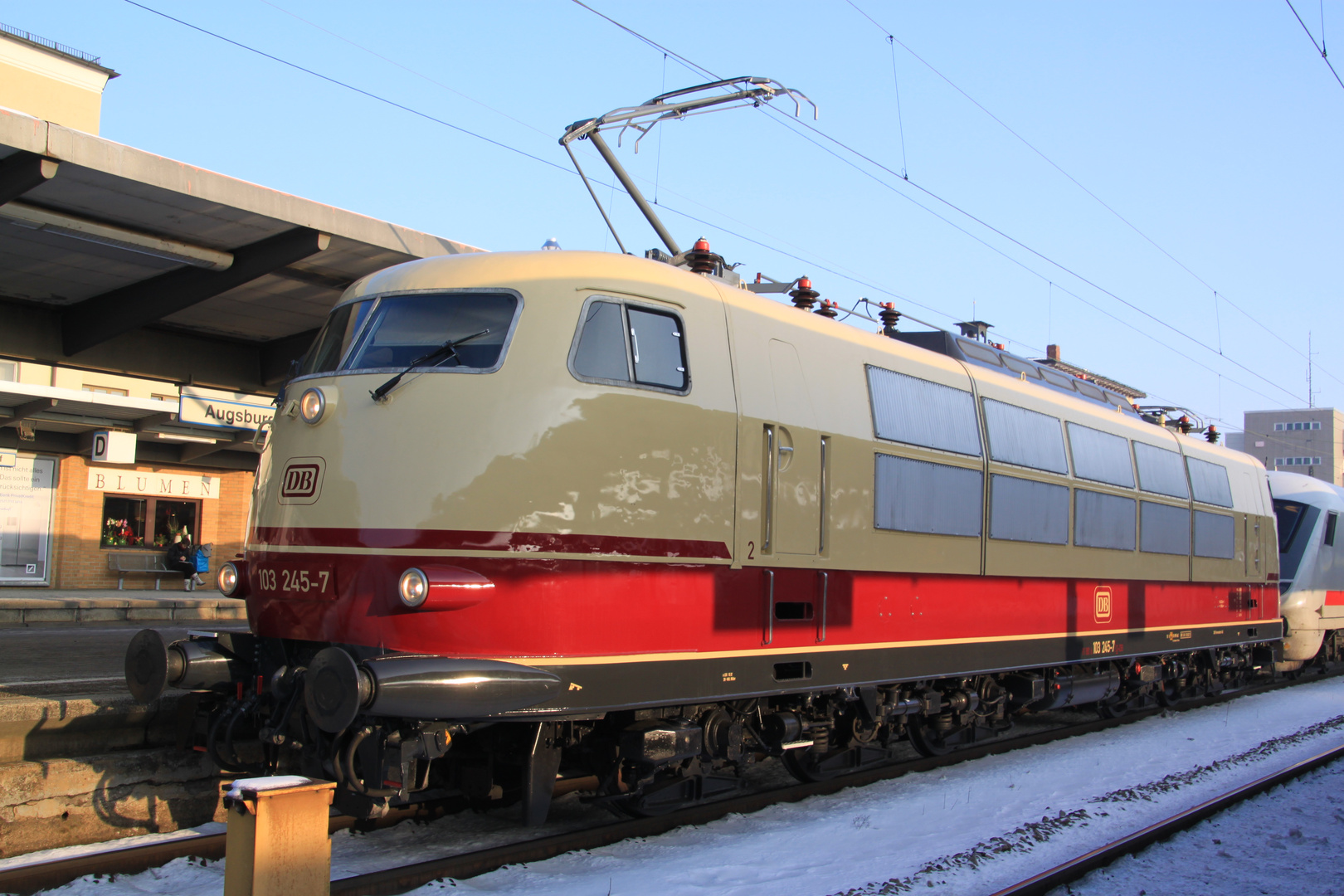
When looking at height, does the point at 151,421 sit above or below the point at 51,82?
below

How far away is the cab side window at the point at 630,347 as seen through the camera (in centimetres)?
608

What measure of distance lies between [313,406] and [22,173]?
698 cm

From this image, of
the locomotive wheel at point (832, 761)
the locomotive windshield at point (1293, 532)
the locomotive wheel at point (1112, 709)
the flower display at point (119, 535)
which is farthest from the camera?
the flower display at point (119, 535)

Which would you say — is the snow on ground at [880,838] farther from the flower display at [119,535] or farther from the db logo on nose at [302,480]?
the flower display at [119,535]

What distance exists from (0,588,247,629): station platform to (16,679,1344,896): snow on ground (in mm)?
10075

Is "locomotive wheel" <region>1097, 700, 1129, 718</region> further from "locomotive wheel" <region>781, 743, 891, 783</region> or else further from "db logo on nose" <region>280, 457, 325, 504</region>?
"db logo on nose" <region>280, 457, 325, 504</region>

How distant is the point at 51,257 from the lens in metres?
13.6

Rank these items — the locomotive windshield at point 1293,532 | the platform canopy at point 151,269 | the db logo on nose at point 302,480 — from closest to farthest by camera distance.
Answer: the db logo on nose at point 302,480 < the platform canopy at point 151,269 < the locomotive windshield at point 1293,532

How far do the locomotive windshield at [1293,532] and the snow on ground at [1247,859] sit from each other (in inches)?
390

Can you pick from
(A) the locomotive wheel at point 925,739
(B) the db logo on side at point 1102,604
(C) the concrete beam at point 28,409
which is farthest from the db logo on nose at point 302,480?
(C) the concrete beam at point 28,409

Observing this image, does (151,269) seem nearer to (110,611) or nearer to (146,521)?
(110,611)

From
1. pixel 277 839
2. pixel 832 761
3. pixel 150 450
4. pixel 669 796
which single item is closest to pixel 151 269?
pixel 150 450

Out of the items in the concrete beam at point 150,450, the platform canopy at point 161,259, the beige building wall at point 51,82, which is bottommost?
the concrete beam at point 150,450

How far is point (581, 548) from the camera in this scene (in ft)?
18.8
